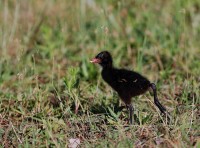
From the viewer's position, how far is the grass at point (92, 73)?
482 centimetres

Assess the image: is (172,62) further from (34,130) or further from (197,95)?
(34,130)

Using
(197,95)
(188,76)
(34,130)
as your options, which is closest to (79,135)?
(34,130)

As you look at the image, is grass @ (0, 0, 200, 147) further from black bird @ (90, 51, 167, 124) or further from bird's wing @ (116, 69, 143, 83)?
bird's wing @ (116, 69, 143, 83)

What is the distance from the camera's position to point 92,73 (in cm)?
665

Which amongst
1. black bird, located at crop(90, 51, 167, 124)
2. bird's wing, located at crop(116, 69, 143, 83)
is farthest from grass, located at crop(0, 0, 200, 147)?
bird's wing, located at crop(116, 69, 143, 83)

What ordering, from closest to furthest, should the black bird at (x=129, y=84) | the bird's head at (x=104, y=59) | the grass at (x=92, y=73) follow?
the grass at (x=92, y=73) < the black bird at (x=129, y=84) < the bird's head at (x=104, y=59)

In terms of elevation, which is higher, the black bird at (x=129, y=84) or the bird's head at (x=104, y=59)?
the bird's head at (x=104, y=59)

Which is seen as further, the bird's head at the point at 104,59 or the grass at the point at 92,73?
the bird's head at the point at 104,59

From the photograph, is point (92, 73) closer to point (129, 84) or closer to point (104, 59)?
point (104, 59)

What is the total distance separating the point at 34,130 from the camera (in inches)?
193

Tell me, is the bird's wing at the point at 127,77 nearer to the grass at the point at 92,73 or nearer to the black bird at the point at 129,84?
the black bird at the point at 129,84

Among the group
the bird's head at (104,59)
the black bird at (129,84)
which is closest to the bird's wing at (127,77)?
the black bird at (129,84)

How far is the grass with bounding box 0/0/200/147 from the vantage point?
4820 mm

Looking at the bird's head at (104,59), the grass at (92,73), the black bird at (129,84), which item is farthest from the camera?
the bird's head at (104,59)
